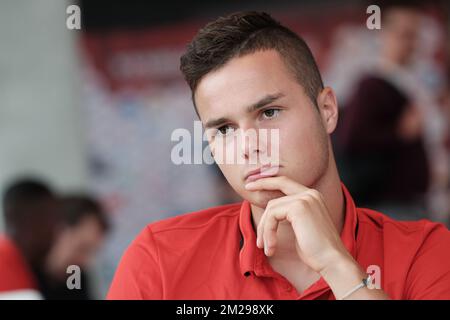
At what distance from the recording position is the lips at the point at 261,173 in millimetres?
1283

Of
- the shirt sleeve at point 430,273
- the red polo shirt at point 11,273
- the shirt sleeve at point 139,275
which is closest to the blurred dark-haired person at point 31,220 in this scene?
the red polo shirt at point 11,273

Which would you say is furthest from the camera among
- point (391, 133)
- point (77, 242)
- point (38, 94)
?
point (38, 94)

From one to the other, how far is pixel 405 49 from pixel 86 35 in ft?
5.63

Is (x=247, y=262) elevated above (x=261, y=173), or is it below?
below

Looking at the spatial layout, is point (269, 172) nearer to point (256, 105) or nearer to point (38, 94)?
point (256, 105)

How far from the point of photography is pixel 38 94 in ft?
11.6

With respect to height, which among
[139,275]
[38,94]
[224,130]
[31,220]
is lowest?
[31,220]

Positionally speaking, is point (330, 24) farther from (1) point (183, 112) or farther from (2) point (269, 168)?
(2) point (269, 168)

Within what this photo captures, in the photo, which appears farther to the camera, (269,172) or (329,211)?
(329,211)

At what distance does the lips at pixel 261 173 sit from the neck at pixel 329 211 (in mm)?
103

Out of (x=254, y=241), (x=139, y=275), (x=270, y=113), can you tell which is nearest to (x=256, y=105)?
(x=270, y=113)

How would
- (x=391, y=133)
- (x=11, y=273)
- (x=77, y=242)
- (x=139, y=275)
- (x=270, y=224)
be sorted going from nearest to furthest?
(x=270, y=224) → (x=139, y=275) → (x=11, y=273) → (x=391, y=133) → (x=77, y=242)

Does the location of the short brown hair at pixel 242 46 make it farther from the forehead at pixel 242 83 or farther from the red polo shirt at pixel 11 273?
the red polo shirt at pixel 11 273

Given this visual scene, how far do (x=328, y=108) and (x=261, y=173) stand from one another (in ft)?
0.78
